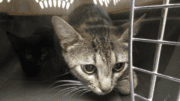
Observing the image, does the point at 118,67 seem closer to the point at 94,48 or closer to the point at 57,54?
the point at 94,48

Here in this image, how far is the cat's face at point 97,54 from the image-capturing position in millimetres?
540

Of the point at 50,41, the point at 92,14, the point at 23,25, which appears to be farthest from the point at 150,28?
the point at 23,25

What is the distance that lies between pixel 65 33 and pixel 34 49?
0.61 ft

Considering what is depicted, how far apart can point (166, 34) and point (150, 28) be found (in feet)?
0.21

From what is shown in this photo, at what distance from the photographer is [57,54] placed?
0.55 metres

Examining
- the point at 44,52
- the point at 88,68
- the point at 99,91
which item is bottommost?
the point at 99,91

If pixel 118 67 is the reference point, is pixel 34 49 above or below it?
above

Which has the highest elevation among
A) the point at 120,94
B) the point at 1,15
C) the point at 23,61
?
the point at 1,15

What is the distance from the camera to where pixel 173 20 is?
420 millimetres

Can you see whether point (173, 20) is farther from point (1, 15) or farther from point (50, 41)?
point (1, 15)

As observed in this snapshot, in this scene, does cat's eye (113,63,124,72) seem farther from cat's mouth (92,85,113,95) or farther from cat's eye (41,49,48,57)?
cat's eye (41,49,48,57)

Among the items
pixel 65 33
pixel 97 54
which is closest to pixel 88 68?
pixel 97 54

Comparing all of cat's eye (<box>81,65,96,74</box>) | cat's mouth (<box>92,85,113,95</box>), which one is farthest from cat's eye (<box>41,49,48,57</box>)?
cat's mouth (<box>92,85,113,95</box>)

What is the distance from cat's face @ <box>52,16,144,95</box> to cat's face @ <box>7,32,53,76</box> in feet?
0.30
